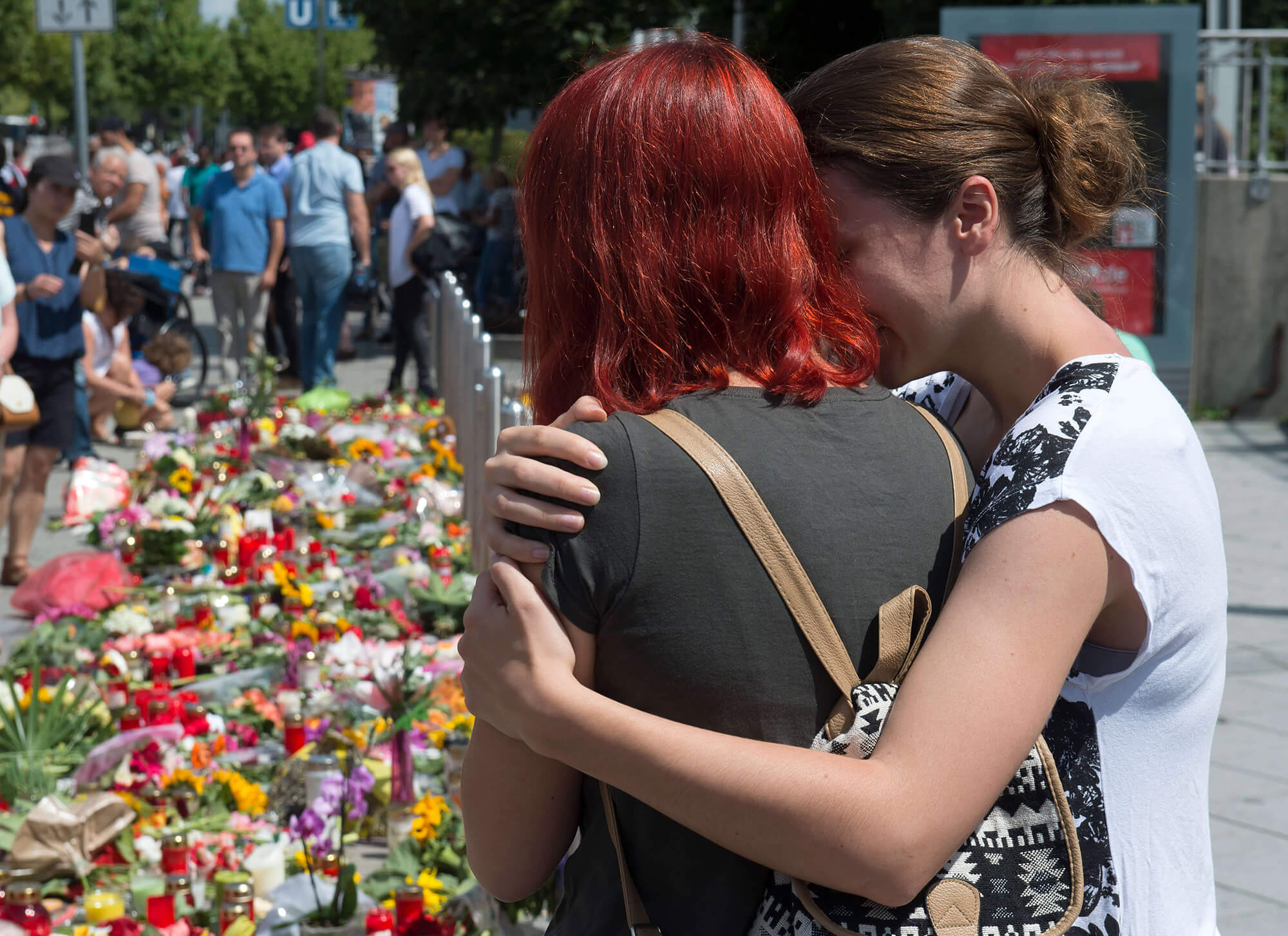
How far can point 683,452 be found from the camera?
3.79 feet

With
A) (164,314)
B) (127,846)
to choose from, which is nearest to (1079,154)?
(127,846)

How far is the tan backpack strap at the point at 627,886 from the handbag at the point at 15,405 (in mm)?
5150

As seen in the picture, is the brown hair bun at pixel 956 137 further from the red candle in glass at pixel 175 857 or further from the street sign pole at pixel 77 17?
the street sign pole at pixel 77 17

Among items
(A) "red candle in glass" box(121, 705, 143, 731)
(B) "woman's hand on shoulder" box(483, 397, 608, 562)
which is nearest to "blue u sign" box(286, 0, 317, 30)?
(A) "red candle in glass" box(121, 705, 143, 731)

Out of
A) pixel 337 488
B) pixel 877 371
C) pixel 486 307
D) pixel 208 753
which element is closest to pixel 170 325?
pixel 486 307

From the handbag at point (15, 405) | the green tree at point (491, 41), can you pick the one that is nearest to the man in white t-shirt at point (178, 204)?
the green tree at point (491, 41)

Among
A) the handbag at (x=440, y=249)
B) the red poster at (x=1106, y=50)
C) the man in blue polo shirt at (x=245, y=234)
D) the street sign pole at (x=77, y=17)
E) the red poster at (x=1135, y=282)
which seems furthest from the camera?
the man in blue polo shirt at (x=245, y=234)

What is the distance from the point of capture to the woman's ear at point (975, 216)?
1.34 meters

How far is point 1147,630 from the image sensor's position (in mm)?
1233

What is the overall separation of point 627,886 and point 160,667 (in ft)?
11.4

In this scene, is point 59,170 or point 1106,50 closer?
point 59,170

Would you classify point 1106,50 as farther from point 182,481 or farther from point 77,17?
point 77,17

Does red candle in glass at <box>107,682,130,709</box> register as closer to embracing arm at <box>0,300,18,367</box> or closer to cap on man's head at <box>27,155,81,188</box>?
embracing arm at <box>0,300,18,367</box>

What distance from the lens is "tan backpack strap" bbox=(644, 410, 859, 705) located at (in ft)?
3.80
